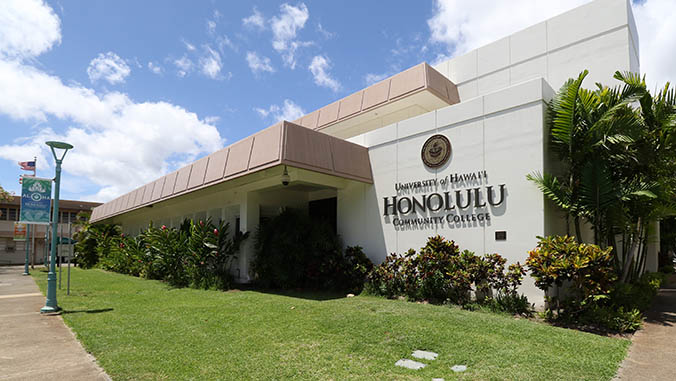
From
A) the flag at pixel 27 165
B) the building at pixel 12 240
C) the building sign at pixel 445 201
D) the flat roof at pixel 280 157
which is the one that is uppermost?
the flag at pixel 27 165

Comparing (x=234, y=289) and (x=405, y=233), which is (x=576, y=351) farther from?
(x=234, y=289)

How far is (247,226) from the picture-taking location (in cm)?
1342

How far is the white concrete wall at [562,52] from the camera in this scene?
34.3 feet

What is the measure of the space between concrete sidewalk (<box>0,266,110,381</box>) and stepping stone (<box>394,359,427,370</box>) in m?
3.50

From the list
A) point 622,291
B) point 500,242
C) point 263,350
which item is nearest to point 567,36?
point 500,242

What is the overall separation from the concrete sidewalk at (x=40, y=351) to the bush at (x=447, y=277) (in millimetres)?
6604

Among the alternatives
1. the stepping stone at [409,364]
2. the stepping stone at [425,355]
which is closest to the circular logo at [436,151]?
the stepping stone at [425,355]

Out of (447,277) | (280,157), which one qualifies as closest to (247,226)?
(280,157)

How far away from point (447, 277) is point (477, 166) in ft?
8.72

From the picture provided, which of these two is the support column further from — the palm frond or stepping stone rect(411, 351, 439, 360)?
the palm frond

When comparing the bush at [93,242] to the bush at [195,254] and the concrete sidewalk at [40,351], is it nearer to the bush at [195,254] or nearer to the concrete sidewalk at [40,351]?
the bush at [195,254]

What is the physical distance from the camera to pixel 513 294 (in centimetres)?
779

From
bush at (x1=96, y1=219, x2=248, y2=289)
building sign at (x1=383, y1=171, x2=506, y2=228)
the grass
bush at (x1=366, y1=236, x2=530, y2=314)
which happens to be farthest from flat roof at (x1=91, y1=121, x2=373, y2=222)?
the grass

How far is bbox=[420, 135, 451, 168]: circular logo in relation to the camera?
970 cm
